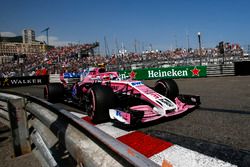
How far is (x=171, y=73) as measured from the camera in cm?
1962

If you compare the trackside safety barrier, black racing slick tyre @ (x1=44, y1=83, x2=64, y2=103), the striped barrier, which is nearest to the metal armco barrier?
black racing slick tyre @ (x1=44, y1=83, x2=64, y2=103)

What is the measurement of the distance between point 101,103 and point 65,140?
255cm

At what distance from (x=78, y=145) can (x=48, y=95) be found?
6265 mm

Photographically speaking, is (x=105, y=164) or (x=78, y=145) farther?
(x=78, y=145)

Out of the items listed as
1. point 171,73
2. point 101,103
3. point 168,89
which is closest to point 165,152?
point 101,103

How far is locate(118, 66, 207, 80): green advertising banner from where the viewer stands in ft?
61.5

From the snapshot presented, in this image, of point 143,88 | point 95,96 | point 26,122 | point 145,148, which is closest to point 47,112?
point 26,122

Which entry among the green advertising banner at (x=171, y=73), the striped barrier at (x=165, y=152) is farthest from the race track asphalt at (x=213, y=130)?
the green advertising banner at (x=171, y=73)

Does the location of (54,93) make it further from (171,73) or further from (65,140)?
(171,73)

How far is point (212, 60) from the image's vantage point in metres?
23.9

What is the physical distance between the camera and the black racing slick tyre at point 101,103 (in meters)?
4.81

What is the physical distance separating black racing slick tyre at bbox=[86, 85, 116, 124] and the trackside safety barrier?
48.2 inches

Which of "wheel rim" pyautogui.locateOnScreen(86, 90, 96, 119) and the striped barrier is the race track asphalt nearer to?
the striped barrier

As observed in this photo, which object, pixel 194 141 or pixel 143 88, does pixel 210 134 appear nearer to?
pixel 194 141
